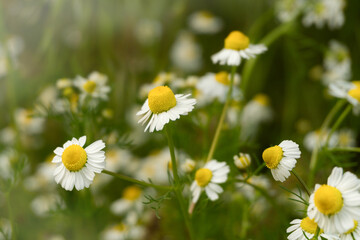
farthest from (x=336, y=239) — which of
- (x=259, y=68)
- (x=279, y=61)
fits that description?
(x=279, y=61)

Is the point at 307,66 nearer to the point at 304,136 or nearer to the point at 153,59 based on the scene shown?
the point at 304,136

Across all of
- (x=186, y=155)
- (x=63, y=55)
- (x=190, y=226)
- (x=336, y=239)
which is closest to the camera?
(x=336, y=239)

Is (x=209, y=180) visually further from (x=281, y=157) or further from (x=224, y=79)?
(x=224, y=79)

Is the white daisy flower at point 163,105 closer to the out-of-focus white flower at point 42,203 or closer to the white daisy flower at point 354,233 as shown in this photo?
the white daisy flower at point 354,233

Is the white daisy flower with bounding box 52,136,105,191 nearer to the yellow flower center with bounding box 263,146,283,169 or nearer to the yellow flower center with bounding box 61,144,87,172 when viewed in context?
the yellow flower center with bounding box 61,144,87,172

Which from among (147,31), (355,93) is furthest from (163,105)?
(147,31)

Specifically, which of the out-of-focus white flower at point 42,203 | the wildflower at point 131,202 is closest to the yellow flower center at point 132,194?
the wildflower at point 131,202
